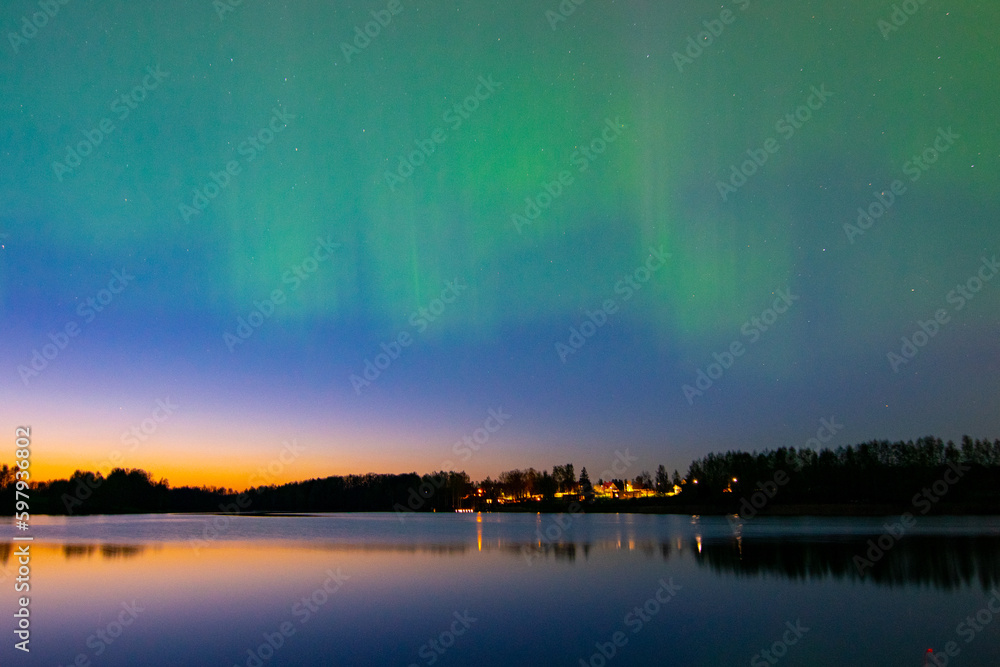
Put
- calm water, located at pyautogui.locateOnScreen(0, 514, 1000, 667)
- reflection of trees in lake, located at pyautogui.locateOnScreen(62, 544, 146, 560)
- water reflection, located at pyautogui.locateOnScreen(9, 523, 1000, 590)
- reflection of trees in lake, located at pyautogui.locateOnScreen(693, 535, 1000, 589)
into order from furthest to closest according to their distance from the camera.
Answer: reflection of trees in lake, located at pyautogui.locateOnScreen(62, 544, 146, 560) < water reflection, located at pyautogui.locateOnScreen(9, 523, 1000, 590) < reflection of trees in lake, located at pyautogui.locateOnScreen(693, 535, 1000, 589) < calm water, located at pyautogui.locateOnScreen(0, 514, 1000, 667)

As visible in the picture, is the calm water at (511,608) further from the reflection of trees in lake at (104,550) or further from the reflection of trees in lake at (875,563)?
the reflection of trees in lake at (104,550)

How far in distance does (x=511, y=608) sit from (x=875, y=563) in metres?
22.0

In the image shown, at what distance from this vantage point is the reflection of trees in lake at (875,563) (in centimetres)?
3025

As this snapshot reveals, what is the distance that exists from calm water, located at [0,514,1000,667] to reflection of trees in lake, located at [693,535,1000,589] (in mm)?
179

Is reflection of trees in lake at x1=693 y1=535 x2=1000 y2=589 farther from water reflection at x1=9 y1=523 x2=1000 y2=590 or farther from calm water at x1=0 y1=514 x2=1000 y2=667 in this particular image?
calm water at x1=0 y1=514 x2=1000 y2=667

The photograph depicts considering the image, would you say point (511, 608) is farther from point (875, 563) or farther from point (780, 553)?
point (780, 553)

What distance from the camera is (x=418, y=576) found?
1350 inches

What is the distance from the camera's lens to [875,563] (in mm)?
35875

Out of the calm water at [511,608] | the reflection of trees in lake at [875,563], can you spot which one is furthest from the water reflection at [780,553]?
the calm water at [511,608]

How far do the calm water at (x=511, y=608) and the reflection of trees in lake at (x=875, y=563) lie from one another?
7.0 inches

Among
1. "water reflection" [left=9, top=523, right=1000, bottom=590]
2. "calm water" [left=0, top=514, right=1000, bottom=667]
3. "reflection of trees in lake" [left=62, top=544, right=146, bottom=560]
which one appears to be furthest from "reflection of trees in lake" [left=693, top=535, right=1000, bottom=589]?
"reflection of trees in lake" [left=62, top=544, right=146, bottom=560]

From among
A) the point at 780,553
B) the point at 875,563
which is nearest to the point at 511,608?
the point at 875,563

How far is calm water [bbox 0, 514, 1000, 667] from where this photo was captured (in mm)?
18047

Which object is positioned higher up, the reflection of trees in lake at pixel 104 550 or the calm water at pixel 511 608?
the calm water at pixel 511 608
